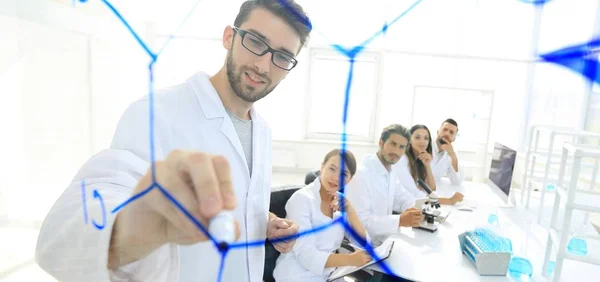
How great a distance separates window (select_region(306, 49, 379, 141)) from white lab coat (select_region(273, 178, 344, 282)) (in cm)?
35

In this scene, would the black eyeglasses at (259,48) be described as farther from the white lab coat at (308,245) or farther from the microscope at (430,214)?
the microscope at (430,214)

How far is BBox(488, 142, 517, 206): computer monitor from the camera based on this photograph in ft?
3.89

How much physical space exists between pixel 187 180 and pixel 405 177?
1.40 metres

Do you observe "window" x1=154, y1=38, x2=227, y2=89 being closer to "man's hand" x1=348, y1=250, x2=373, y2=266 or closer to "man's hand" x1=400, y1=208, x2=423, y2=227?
"man's hand" x1=348, y1=250, x2=373, y2=266

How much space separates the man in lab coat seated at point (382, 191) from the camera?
3.27 ft

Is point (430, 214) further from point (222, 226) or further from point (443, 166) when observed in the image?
point (222, 226)

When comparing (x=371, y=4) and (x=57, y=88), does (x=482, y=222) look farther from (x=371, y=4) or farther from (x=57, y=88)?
(x=57, y=88)

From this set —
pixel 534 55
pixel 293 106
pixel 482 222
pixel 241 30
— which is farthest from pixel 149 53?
pixel 482 222

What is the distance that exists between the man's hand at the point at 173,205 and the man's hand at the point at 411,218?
911 mm

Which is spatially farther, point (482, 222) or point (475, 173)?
point (475, 173)

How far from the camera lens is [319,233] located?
86 cm

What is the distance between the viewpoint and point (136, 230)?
193 millimetres

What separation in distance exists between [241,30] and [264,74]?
5cm

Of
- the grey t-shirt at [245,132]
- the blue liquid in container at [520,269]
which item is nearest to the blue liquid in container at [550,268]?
the blue liquid in container at [520,269]
